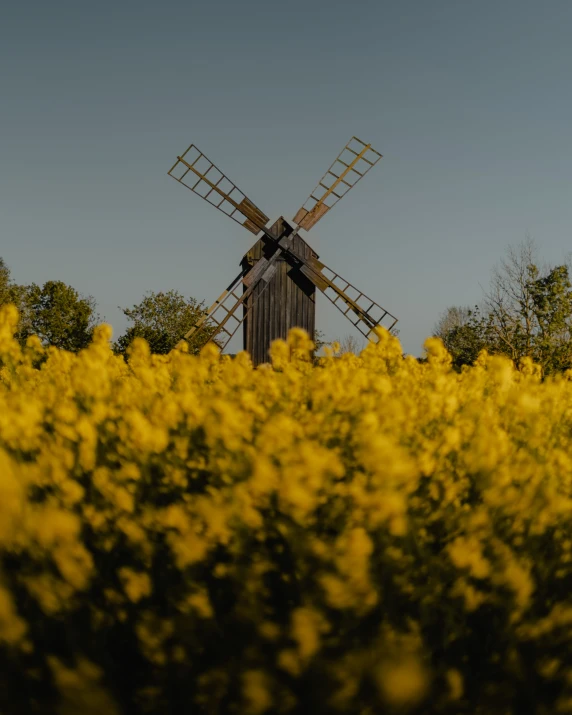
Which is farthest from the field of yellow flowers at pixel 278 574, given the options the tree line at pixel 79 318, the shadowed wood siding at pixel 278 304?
the tree line at pixel 79 318

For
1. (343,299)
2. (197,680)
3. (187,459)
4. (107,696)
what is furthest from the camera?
(343,299)

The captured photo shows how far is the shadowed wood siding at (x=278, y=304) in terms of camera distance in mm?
16453

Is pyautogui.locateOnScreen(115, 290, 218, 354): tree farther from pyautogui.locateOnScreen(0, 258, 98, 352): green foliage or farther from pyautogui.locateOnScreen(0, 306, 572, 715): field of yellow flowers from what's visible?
A: pyautogui.locateOnScreen(0, 306, 572, 715): field of yellow flowers

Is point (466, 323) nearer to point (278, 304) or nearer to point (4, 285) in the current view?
point (278, 304)

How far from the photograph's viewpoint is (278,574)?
2486 mm

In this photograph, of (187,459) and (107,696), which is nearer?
(107,696)

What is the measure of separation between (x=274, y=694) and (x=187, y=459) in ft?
4.80

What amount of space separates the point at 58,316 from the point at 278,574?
37937 mm

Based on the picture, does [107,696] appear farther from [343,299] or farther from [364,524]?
[343,299]

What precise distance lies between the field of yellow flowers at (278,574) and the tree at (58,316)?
120ft

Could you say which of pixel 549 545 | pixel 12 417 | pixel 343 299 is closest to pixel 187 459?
pixel 12 417

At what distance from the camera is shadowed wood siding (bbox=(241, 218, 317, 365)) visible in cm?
1645

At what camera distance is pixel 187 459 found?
2.88 metres

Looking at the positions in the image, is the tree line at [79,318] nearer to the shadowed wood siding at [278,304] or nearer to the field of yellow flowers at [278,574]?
the shadowed wood siding at [278,304]
